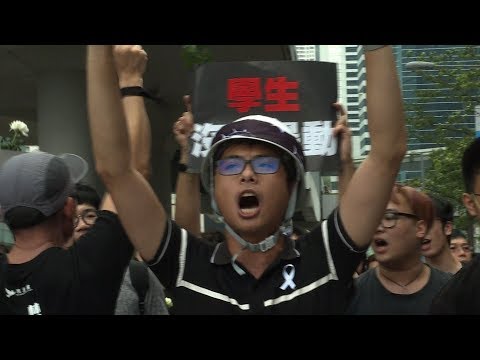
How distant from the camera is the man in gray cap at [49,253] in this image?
2824mm

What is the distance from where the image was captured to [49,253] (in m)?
2.88

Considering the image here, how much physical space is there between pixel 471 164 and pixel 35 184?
153cm

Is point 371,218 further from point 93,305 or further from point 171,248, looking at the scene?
point 93,305

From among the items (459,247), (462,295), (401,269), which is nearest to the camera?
(462,295)

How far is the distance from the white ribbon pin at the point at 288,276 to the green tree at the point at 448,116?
15.1 m

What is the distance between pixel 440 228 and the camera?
17.4 feet

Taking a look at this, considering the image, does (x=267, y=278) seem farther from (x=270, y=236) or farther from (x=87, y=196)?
(x=87, y=196)

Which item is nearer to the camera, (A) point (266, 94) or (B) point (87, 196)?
(B) point (87, 196)

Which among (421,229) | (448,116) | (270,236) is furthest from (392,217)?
(448,116)

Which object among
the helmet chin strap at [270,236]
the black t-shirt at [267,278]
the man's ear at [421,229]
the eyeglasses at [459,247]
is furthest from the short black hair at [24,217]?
the eyeglasses at [459,247]

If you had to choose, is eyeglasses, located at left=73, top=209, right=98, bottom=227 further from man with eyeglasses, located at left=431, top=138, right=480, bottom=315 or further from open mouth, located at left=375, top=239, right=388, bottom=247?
man with eyeglasses, located at left=431, top=138, right=480, bottom=315

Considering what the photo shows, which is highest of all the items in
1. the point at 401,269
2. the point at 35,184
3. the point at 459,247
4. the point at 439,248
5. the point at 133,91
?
the point at 133,91
